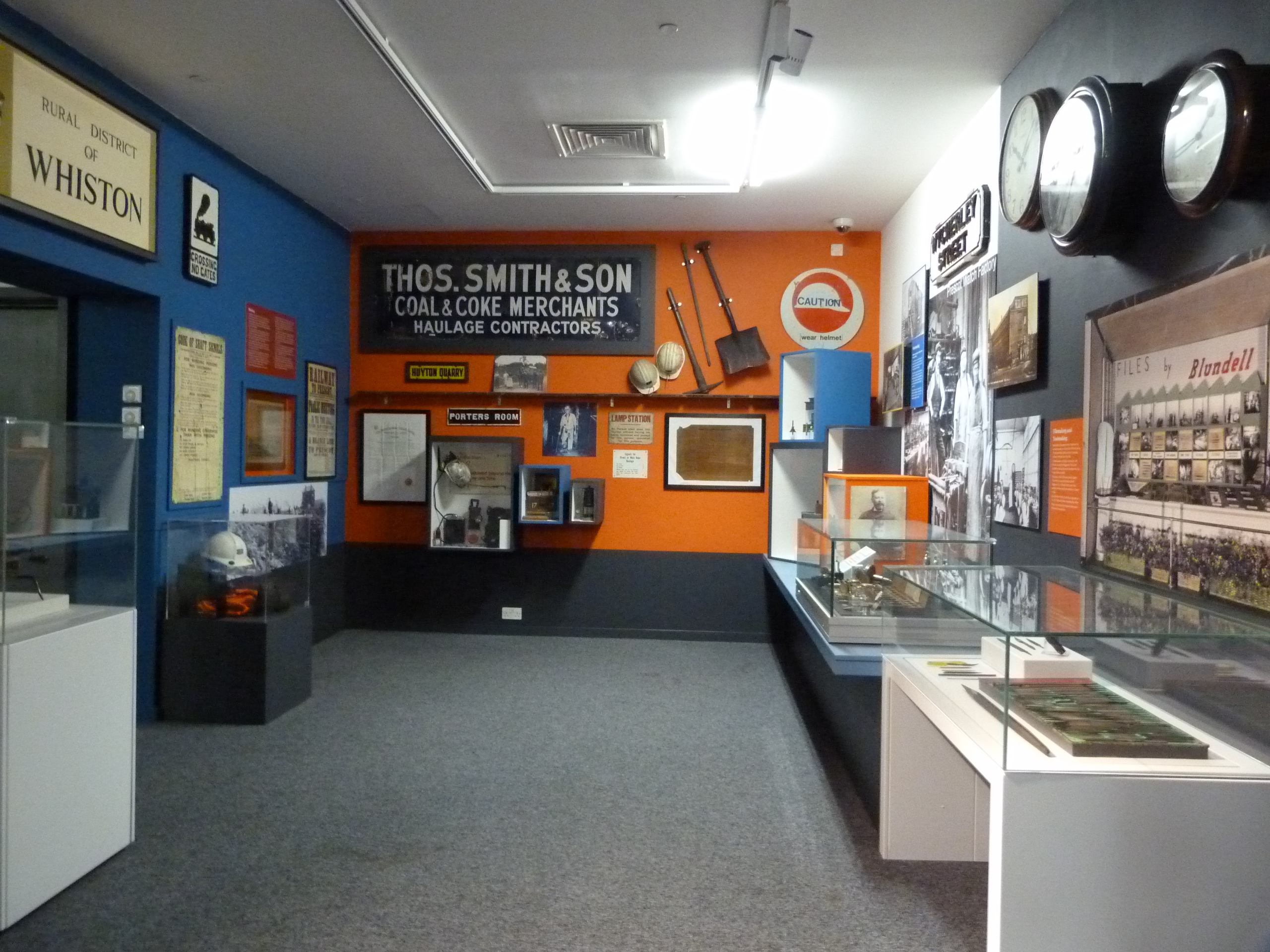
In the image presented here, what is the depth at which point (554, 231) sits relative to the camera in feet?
19.5

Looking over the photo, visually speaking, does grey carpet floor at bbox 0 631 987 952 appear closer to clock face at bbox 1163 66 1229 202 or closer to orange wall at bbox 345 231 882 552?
orange wall at bbox 345 231 882 552

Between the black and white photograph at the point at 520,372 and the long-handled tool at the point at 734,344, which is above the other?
the long-handled tool at the point at 734,344

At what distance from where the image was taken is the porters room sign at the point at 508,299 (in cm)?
593

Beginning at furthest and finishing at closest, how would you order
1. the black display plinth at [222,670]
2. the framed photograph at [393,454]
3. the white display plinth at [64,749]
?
the framed photograph at [393,454], the black display plinth at [222,670], the white display plinth at [64,749]

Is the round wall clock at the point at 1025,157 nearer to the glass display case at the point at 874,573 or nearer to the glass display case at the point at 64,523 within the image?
the glass display case at the point at 874,573

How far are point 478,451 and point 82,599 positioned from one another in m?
3.33

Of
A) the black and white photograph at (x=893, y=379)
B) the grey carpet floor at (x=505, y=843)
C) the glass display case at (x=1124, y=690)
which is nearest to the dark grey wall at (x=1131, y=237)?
the glass display case at (x=1124, y=690)

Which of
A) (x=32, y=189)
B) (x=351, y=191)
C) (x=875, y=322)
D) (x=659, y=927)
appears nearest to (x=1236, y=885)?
(x=659, y=927)

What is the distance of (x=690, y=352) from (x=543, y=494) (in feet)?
4.72

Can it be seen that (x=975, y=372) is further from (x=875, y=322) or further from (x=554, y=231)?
(x=554, y=231)

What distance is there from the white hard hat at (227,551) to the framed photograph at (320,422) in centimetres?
A: 145

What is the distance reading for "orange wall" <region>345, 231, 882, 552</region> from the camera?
5.86 meters

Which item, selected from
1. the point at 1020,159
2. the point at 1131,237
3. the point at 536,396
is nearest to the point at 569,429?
the point at 536,396

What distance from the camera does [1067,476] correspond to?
9.05 ft
